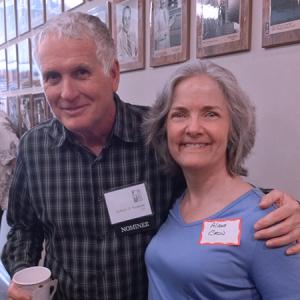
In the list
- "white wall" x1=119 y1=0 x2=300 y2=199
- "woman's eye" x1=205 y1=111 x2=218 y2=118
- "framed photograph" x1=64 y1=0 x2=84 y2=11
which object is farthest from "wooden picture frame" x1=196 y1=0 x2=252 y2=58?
"framed photograph" x1=64 y1=0 x2=84 y2=11

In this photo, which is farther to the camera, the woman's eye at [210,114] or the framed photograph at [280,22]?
the framed photograph at [280,22]

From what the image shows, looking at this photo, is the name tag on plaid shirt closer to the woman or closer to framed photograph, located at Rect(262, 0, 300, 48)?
the woman

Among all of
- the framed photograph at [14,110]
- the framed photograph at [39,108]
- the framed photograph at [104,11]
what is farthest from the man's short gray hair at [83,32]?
the framed photograph at [14,110]

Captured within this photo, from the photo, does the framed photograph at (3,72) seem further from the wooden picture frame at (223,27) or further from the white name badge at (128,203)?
the white name badge at (128,203)

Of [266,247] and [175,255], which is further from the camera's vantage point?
[175,255]

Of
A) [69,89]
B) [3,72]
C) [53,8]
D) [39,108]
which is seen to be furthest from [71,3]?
[3,72]

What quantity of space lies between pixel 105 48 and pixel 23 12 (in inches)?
93.8

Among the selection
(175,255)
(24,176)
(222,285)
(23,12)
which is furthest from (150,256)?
(23,12)

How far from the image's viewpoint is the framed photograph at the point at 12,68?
3.39 metres

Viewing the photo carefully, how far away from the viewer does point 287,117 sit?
1164 millimetres

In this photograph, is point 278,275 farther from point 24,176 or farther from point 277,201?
point 24,176

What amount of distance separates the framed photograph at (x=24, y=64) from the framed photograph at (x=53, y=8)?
1.66 ft

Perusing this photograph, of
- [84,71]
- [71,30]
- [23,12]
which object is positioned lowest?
[84,71]

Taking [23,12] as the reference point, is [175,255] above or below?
below
